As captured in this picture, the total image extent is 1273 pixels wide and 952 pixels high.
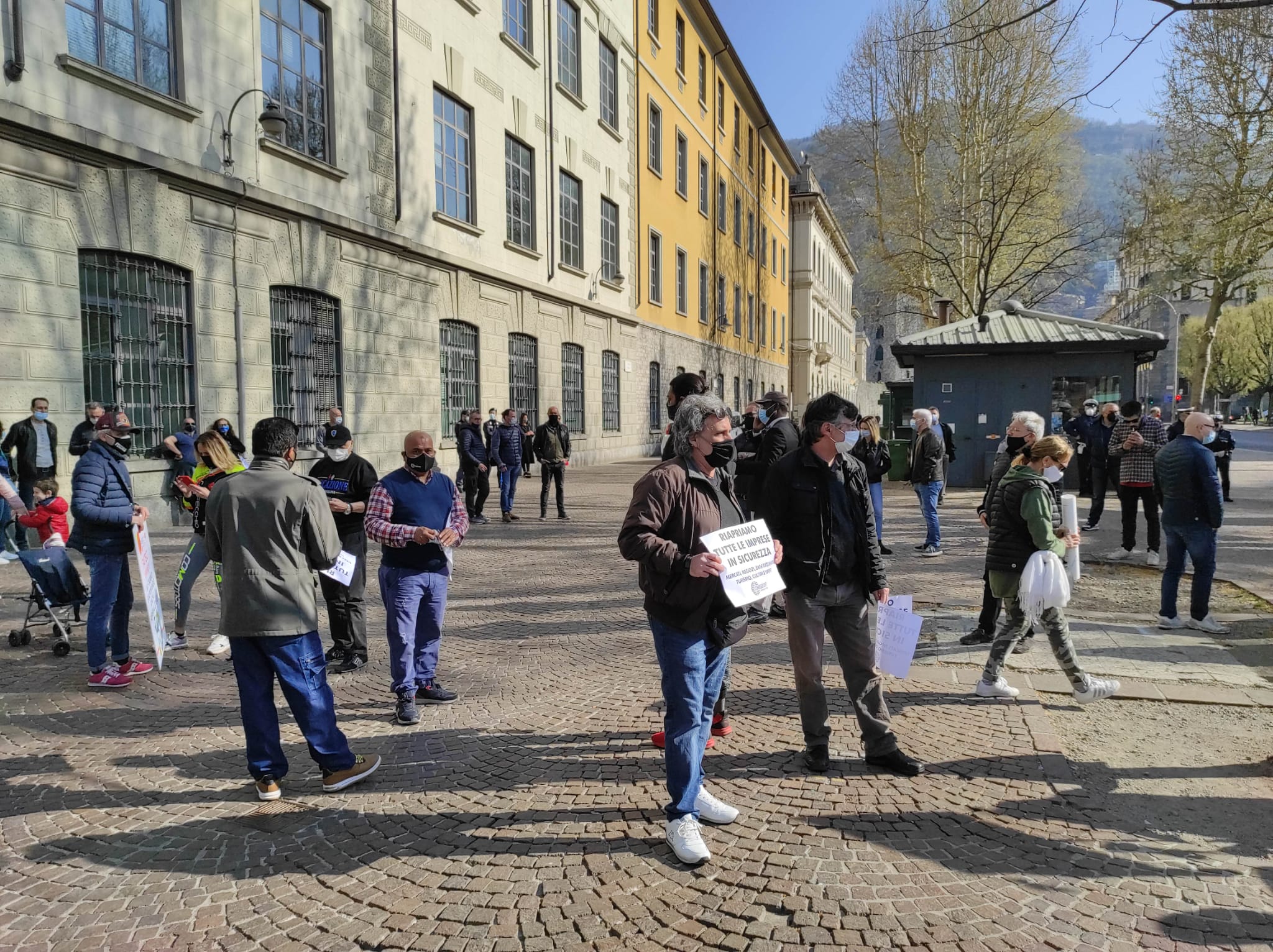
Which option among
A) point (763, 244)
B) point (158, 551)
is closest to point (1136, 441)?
point (158, 551)

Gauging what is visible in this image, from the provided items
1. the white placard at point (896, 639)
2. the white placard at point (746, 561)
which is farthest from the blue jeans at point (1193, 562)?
the white placard at point (746, 561)

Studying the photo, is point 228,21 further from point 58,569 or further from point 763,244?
point 763,244

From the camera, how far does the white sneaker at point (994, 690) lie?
530cm

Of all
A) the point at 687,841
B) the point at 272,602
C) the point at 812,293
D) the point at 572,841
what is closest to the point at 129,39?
the point at 272,602

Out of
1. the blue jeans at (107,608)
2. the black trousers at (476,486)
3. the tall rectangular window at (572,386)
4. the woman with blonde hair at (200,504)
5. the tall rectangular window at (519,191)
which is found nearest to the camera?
the blue jeans at (107,608)

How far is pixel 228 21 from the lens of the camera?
40.3ft

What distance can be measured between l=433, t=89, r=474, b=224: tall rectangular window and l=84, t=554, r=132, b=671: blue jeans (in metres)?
13.2

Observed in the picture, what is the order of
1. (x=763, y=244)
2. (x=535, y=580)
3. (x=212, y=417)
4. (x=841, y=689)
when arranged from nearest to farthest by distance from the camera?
1. (x=841, y=689)
2. (x=535, y=580)
3. (x=212, y=417)
4. (x=763, y=244)

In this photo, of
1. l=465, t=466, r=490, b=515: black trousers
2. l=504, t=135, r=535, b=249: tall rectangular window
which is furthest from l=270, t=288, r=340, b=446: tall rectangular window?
l=504, t=135, r=535, b=249: tall rectangular window

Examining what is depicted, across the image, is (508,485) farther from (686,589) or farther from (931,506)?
(686,589)

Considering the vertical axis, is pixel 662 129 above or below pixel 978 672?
above

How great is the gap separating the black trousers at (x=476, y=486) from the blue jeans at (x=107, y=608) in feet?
26.0

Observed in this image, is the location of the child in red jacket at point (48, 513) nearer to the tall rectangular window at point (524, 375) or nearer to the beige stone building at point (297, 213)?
the beige stone building at point (297, 213)

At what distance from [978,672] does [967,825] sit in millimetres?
2412
